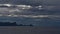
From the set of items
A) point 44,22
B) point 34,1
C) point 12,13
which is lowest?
point 44,22

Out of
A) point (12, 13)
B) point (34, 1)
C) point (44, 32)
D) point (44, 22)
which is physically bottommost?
point (44, 32)

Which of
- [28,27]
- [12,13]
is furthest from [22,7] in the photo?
[28,27]

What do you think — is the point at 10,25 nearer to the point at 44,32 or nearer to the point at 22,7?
the point at 22,7

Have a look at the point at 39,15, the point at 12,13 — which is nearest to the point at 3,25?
the point at 12,13

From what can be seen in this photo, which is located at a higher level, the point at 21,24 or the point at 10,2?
the point at 10,2

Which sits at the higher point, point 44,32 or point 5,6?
point 5,6

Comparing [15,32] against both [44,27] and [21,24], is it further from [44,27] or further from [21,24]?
[44,27]

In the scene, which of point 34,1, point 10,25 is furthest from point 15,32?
point 34,1
